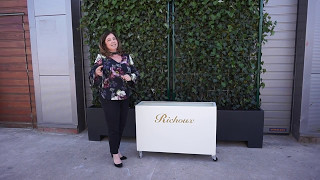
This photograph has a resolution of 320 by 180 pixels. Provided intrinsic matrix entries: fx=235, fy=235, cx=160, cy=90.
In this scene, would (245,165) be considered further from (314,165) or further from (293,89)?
(293,89)

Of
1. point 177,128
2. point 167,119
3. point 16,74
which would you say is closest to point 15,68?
point 16,74

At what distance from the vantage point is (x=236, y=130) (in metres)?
3.32

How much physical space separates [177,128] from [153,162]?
0.52 metres

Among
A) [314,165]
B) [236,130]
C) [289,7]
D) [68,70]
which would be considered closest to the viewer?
[314,165]

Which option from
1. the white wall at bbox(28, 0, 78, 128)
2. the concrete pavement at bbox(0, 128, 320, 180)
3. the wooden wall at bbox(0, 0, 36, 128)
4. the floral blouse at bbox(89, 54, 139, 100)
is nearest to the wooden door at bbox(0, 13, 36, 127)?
the wooden wall at bbox(0, 0, 36, 128)

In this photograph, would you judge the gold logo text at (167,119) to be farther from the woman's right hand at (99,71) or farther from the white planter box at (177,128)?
the woman's right hand at (99,71)

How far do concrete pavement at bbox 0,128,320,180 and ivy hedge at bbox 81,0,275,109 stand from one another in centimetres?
74

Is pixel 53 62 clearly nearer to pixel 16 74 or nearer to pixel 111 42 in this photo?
pixel 16 74

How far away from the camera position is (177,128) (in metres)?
2.88

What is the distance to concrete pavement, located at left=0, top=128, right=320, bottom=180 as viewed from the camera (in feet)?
8.61

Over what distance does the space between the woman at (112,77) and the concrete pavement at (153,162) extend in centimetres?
46

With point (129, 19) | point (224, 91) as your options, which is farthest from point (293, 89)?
point (129, 19)

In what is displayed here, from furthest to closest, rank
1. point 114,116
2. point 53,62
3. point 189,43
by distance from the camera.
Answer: point 53,62
point 189,43
point 114,116

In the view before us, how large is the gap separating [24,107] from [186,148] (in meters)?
3.32
